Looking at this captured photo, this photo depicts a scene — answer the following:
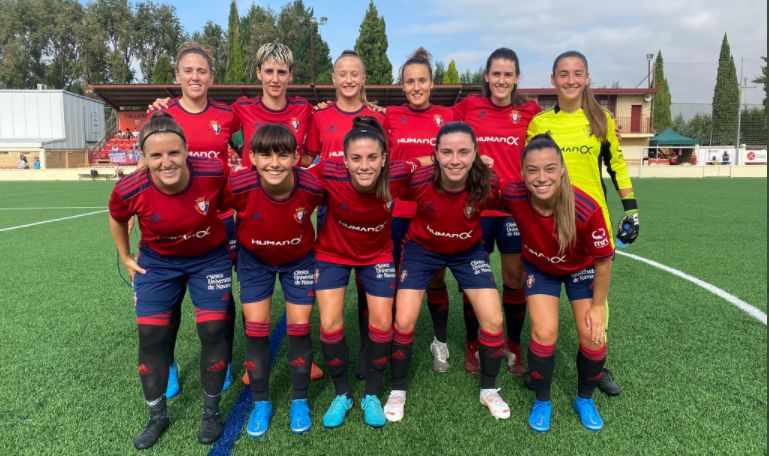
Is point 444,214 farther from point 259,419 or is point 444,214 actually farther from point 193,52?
point 193,52

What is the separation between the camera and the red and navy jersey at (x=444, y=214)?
9.38 ft

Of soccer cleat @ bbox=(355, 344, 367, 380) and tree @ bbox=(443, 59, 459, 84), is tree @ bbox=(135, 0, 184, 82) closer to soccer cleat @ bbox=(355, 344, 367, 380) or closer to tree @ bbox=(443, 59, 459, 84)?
tree @ bbox=(443, 59, 459, 84)

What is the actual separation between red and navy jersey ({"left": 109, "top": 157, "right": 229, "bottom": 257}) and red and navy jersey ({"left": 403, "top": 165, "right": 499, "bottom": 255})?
44.1 inches

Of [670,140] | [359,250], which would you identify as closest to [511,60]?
[359,250]

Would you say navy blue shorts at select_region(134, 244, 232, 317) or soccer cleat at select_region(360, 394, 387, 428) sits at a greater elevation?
navy blue shorts at select_region(134, 244, 232, 317)

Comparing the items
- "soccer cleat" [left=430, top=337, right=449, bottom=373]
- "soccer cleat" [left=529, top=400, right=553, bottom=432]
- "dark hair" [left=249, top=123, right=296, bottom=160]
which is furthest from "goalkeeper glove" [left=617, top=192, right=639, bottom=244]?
"dark hair" [left=249, top=123, right=296, bottom=160]

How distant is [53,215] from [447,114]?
11.3 m

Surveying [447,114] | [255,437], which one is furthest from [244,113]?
[255,437]

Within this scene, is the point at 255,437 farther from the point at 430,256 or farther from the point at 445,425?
the point at 430,256

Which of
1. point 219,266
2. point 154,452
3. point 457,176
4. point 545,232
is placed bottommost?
point 154,452

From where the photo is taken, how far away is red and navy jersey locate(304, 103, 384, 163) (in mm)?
3359

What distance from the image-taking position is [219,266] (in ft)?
9.09

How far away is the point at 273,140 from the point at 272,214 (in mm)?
405

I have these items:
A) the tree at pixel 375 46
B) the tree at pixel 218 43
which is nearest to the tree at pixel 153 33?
the tree at pixel 218 43
